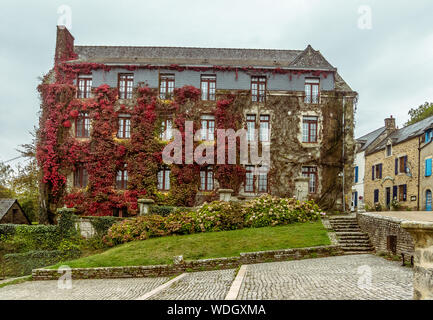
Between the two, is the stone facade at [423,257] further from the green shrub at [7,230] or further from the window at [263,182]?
the window at [263,182]

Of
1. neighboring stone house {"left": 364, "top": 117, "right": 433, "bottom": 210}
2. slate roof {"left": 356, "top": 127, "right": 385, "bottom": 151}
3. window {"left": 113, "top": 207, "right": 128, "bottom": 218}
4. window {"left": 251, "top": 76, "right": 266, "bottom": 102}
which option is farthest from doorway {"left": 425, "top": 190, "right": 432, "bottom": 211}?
window {"left": 113, "top": 207, "right": 128, "bottom": 218}

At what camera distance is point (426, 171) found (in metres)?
27.1

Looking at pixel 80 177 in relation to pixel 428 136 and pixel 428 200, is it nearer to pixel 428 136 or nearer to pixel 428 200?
pixel 428 200

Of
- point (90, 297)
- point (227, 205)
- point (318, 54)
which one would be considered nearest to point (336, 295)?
point (90, 297)

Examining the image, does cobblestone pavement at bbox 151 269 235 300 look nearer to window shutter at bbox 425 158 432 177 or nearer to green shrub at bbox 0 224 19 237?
green shrub at bbox 0 224 19 237

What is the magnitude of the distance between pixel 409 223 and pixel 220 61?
76.6ft

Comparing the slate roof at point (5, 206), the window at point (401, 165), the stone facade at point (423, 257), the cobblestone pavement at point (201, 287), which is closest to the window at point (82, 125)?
the slate roof at point (5, 206)

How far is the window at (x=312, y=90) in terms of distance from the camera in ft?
83.1

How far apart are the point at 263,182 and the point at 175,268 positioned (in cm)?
1328

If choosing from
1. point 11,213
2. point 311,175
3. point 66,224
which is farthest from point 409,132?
point 11,213

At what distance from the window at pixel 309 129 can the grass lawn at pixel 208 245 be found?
33.0 feet

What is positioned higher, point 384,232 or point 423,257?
point 423,257

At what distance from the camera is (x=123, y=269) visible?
12148mm
